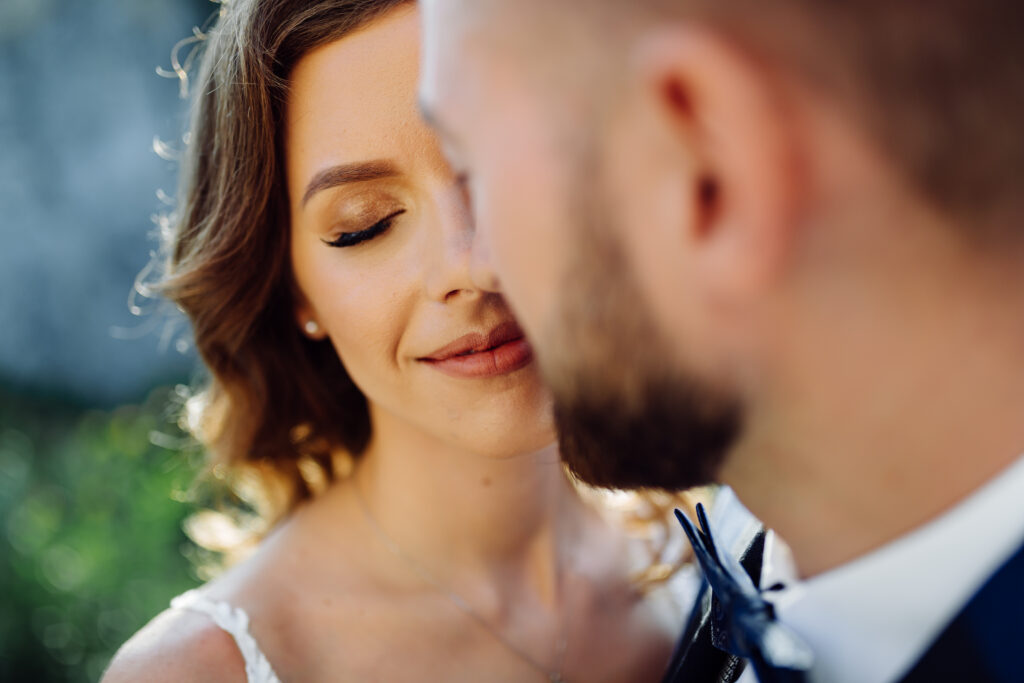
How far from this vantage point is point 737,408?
128 cm

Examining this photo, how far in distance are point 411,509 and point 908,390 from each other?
139 centimetres

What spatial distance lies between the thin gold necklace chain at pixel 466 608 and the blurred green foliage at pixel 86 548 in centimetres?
163

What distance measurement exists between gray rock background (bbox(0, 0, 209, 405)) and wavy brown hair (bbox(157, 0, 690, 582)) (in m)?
3.89

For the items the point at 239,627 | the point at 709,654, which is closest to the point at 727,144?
the point at 709,654

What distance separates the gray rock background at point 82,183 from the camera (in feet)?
20.6

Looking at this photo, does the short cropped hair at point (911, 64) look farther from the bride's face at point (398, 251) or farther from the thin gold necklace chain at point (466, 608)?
the thin gold necklace chain at point (466, 608)

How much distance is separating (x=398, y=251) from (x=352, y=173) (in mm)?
179

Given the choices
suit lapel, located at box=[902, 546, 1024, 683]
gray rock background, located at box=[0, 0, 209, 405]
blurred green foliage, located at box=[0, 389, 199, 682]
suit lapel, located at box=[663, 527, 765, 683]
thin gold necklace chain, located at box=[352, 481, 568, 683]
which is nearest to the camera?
suit lapel, located at box=[902, 546, 1024, 683]

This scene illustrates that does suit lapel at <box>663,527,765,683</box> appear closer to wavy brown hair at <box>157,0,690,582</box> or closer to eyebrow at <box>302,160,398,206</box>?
wavy brown hair at <box>157,0,690,582</box>

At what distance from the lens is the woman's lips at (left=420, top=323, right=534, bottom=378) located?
1.92 metres

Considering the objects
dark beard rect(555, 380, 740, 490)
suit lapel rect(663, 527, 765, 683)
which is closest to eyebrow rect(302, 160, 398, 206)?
dark beard rect(555, 380, 740, 490)

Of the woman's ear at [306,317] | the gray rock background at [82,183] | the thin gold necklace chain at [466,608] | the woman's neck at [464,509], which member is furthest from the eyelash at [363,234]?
the gray rock background at [82,183]

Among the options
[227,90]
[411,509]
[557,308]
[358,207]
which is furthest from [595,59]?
[411,509]

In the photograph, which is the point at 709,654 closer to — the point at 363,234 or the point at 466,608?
the point at 466,608
